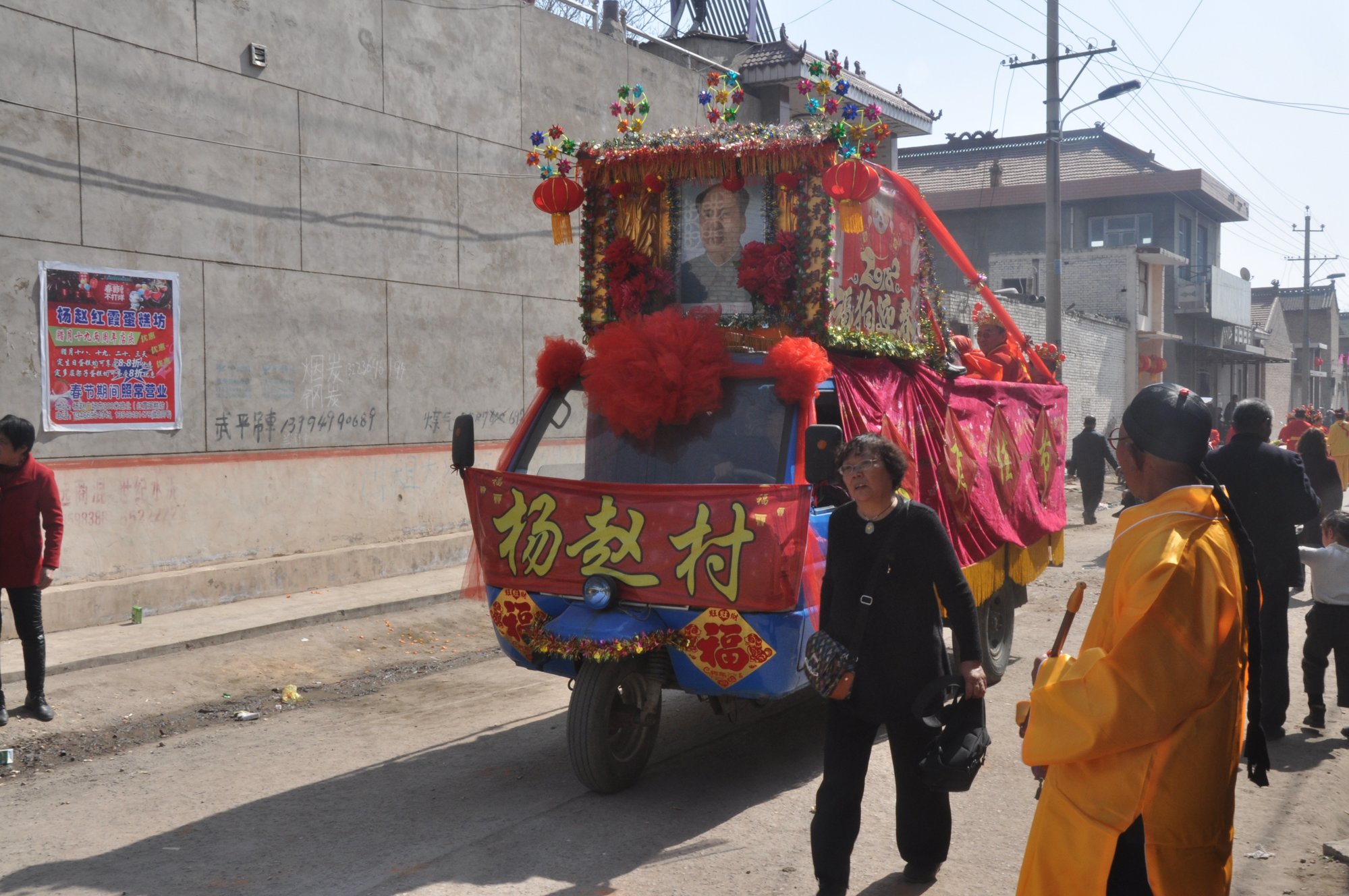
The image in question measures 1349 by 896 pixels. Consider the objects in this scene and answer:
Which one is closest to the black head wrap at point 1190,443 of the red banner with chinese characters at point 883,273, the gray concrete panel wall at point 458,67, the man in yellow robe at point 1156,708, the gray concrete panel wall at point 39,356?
the man in yellow robe at point 1156,708

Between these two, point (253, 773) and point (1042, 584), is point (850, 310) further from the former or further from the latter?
point (1042, 584)

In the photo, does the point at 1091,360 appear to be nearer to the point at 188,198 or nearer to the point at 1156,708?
the point at 188,198

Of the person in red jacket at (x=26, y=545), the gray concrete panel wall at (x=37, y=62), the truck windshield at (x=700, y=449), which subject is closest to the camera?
the truck windshield at (x=700, y=449)

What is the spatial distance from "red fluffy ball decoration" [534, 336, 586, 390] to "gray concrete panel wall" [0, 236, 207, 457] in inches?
185

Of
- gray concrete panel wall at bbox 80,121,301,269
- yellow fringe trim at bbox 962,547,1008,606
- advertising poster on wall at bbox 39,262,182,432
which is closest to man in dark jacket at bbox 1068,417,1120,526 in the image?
yellow fringe trim at bbox 962,547,1008,606

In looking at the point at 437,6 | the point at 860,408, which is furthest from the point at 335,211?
the point at 860,408

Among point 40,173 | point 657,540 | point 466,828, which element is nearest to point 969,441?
point 657,540

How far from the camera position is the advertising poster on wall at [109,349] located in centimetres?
889

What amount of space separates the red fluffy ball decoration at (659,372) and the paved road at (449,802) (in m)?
1.86

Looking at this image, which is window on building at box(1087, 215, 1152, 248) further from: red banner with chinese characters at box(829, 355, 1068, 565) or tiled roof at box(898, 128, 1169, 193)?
red banner with chinese characters at box(829, 355, 1068, 565)

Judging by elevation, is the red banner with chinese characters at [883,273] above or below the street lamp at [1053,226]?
below

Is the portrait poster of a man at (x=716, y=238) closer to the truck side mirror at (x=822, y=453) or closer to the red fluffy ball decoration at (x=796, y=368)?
the red fluffy ball decoration at (x=796, y=368)

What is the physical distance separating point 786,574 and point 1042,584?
7904 mm

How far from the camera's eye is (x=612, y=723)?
5.63 meters
